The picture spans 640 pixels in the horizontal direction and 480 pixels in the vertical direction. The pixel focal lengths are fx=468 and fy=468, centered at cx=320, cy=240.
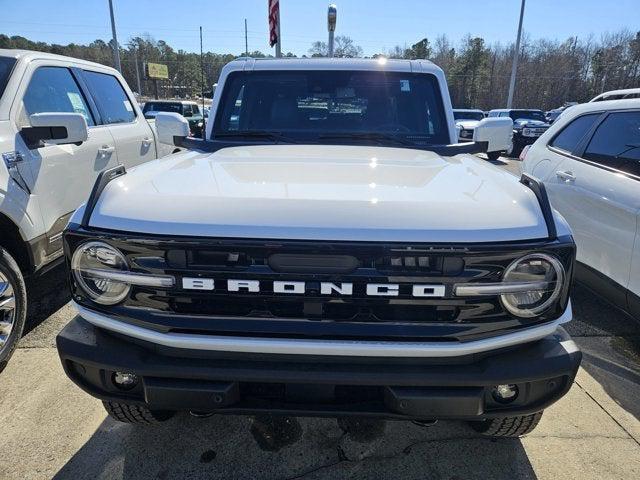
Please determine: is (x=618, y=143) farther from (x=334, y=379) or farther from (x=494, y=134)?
(x=334, y=379)

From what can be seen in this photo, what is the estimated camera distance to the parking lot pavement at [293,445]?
2254 mm

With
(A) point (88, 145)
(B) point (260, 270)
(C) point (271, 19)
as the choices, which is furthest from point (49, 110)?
(C) point (271, 19)

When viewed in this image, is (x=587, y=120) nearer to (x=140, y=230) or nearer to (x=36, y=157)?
(x=140, y=230)

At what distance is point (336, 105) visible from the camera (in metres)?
3.21

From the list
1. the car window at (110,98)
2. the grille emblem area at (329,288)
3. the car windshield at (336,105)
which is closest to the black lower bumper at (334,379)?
the grille emblem area at (329,288)

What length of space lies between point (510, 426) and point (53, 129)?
3559 millimetres

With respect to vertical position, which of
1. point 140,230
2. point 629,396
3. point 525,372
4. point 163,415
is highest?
point 140,230

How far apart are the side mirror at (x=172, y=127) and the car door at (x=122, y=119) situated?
154 cm

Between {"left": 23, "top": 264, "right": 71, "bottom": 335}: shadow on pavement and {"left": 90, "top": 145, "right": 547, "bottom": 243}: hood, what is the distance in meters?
2.30

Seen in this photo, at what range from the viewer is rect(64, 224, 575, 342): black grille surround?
1.66 metres

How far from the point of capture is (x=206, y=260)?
1.72 m

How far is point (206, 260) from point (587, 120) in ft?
12.9

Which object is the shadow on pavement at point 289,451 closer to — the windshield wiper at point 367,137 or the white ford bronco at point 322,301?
the white ford bronco at point 322,301

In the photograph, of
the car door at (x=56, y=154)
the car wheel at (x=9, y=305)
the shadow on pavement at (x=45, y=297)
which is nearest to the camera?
the car wheel at (x=9, y=305)
